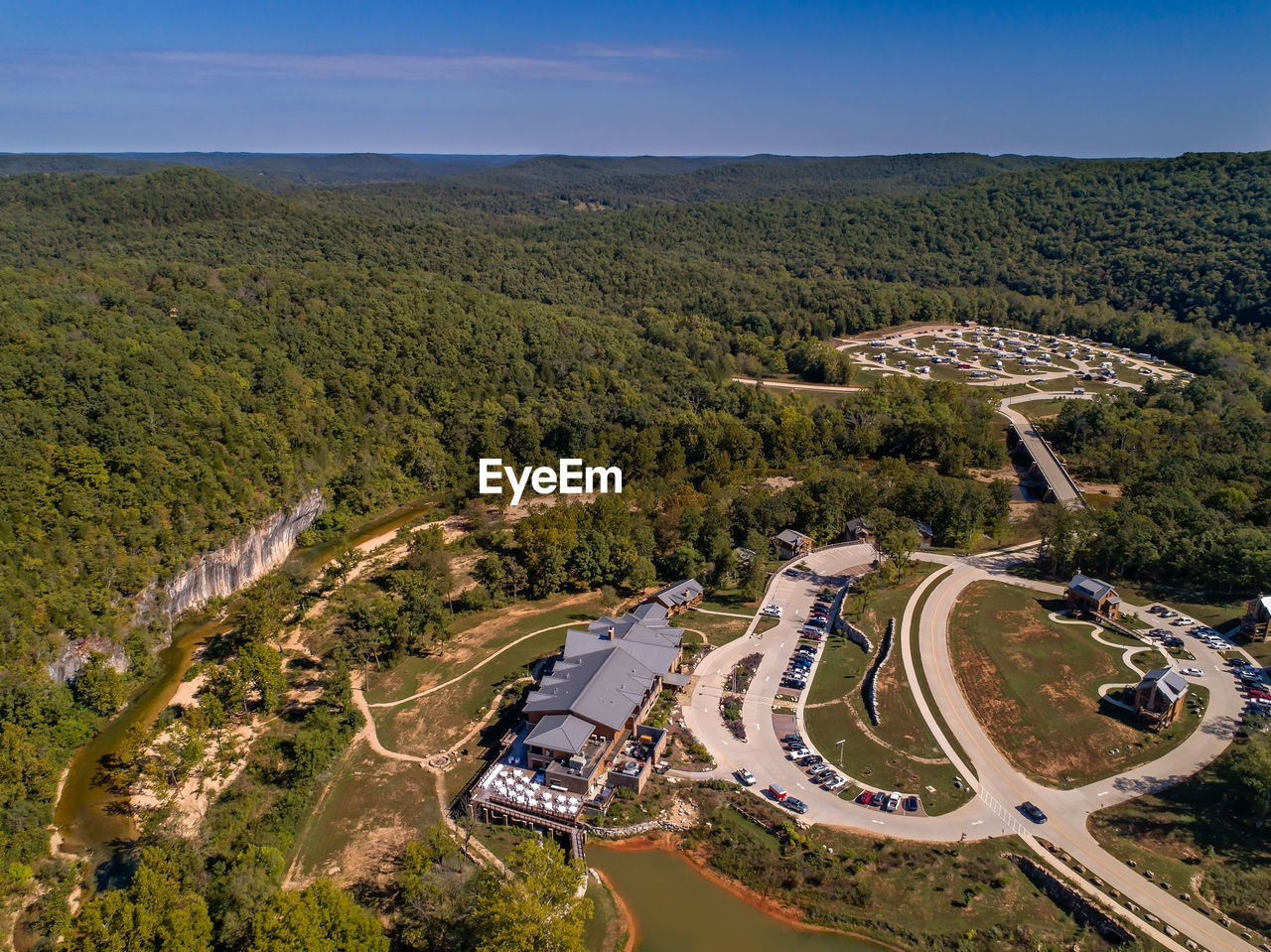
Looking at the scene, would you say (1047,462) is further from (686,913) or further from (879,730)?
(686,913)

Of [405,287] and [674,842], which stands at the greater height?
[405,287]

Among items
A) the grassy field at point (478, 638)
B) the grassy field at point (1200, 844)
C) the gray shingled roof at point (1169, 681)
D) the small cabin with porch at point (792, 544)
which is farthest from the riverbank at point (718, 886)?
the small cabin with porch at point (792, 544)

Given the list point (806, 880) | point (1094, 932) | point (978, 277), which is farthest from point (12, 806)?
point (978, 277)

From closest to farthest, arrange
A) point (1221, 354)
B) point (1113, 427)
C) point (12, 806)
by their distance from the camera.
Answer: point (12, 806), point (1113, 427), point (1221, 354)

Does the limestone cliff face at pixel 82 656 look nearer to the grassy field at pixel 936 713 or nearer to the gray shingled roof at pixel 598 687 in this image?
the gray shingled roof at pixel 598 687

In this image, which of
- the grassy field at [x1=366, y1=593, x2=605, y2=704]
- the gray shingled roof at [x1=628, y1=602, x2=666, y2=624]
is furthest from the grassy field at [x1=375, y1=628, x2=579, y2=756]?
the gray shingled roof at [x1=628, y1=602, x2=666, y2=624]

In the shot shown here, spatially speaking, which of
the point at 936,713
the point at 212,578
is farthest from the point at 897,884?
the point at 212,578

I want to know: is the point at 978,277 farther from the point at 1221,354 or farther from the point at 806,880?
the point at 806,880
